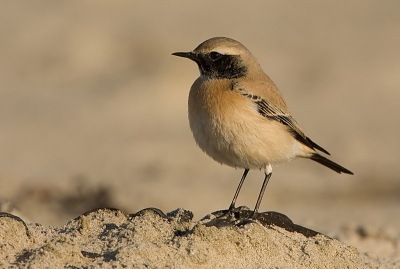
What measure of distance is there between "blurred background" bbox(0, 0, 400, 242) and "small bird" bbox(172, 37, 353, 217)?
2550mm

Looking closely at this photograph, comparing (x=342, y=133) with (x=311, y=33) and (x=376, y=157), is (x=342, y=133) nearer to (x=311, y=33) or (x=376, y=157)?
(x=376, y=157)

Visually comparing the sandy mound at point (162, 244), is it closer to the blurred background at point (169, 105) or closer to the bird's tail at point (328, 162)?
the bird's tail at point (328, 162)

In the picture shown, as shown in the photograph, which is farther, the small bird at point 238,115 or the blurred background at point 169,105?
the blurred background at point 169,105

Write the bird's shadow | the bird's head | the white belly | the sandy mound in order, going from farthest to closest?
the bird's head → the white belly → the bird's shadow → the sandy mound

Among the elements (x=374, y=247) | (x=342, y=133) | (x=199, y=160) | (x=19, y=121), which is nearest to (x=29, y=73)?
(x=19, y=121)

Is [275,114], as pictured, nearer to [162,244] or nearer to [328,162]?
[328,162]

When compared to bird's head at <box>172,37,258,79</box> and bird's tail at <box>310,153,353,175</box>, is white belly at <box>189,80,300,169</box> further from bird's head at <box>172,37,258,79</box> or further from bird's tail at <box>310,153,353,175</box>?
bird's tail at <box>310,153,353,175</box>

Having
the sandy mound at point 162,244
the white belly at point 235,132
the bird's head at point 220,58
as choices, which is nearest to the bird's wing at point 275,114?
the white belly at point 235,132

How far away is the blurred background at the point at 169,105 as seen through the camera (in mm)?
13539

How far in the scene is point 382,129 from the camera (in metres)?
17.6

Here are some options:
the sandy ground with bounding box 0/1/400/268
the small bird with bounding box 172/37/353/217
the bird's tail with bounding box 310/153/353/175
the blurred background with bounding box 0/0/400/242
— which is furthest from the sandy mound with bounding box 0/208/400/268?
the blurred background with bounding box 0/0/400/242

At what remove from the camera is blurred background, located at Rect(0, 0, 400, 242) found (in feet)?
44.4

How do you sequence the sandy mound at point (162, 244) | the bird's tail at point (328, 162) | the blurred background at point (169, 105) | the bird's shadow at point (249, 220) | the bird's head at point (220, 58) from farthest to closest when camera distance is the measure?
the blurred background at point (169, 105) → the bird's tail at point (328, 162) → the bird's head at point (220, 58) → the bird's shadow at point (249, 220) → the sandy mound at point (162, 244)

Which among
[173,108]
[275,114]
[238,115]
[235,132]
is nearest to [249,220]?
[235,132]
